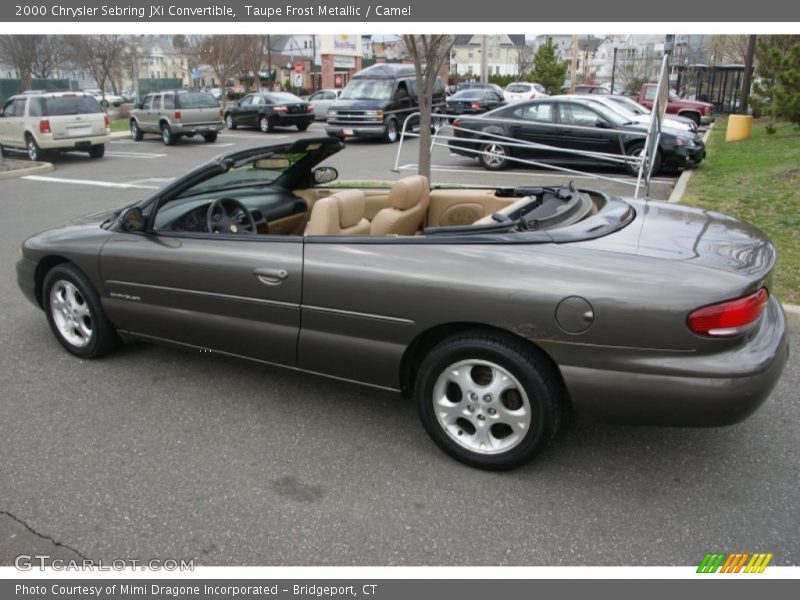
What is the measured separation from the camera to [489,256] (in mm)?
2977

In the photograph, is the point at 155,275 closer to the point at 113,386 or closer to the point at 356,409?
the point at 113,386

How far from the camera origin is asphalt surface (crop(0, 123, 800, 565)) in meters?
2.64

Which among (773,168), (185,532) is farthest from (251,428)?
(773,168)

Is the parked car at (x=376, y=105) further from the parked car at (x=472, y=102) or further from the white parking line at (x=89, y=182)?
the white parking line at (x=89, y=182)

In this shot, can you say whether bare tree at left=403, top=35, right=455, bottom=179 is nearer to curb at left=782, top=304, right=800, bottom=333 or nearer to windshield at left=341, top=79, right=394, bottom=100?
curb at left=782, top=304, right=800, bottom=333

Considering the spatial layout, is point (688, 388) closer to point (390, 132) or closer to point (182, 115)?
point (390, 132)

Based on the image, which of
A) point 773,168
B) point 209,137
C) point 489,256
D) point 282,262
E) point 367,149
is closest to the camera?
point 489,256

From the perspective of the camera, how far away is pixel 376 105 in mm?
19609

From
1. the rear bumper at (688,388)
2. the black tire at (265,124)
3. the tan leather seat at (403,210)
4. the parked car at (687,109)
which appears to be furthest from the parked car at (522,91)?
the rear bumper at (688,388)

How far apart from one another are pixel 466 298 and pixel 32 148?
663 inches

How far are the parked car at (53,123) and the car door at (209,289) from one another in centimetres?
1426

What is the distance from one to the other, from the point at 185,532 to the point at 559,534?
1.52 m

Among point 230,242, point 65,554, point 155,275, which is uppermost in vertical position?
point 230,242

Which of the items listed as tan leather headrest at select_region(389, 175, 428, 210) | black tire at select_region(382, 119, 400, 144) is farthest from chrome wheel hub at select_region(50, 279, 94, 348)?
black tire at select_region(382, 119, 400, 144)
